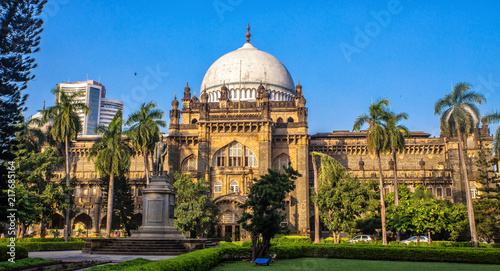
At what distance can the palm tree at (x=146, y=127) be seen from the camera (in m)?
48.4

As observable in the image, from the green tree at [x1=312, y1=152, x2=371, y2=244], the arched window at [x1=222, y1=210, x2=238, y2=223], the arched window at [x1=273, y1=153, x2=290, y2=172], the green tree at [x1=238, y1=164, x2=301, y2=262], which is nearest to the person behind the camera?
the green tree at [x1=238, y1=164, x2=301, y2=262]

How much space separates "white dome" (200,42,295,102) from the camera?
67.7 m

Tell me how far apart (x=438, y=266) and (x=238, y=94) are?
1833 inches

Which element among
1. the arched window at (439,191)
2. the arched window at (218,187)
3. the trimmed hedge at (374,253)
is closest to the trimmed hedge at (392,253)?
the trimmed hedge at (374,253)

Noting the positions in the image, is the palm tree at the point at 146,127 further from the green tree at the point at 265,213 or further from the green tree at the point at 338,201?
the green tree at the point at 265,213

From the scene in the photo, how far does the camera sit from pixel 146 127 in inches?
1933

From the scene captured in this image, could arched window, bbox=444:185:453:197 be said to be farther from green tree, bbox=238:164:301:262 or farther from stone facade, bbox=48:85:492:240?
green tree, bbox=238:164:301:262

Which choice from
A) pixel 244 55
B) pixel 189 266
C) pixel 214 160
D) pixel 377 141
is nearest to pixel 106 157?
pixel 214 160

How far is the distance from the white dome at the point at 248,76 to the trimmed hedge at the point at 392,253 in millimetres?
40092

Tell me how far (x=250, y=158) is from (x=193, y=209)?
513 inches

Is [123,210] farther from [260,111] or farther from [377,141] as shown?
[377,141]

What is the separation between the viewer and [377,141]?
39.5 meters

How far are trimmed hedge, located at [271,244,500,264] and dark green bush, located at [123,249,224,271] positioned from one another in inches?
240

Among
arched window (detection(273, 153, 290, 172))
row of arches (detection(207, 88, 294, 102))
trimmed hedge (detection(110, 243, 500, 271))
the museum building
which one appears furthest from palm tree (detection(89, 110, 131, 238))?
row of arches (detection(207, 88, 294, 102))
